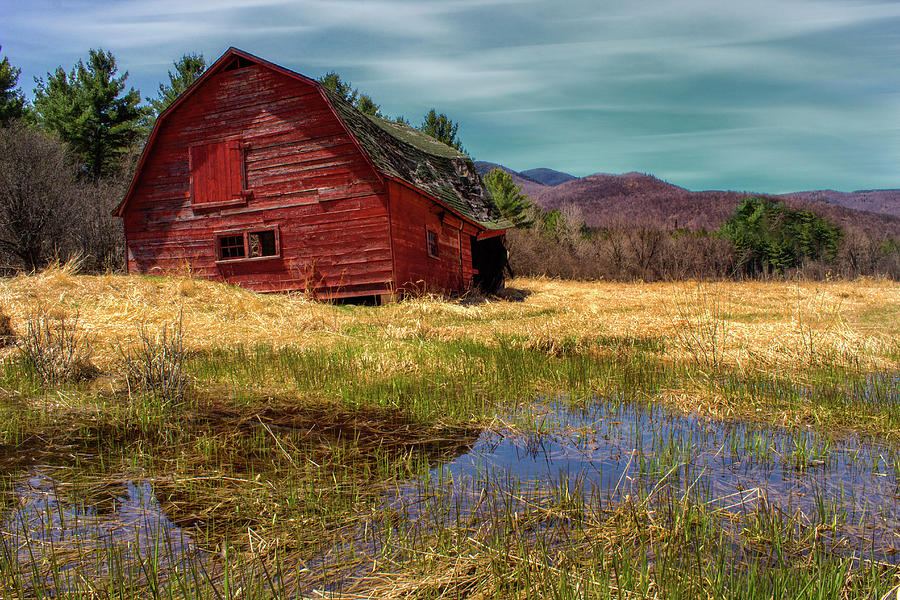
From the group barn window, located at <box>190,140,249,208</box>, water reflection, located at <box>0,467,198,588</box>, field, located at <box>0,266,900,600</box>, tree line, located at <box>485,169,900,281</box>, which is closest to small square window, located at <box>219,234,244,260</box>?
barn window, located at <box>190,140,249,208</box>

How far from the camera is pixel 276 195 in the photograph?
1611 cm

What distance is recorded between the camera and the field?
2041 mm

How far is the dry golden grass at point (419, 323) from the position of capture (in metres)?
6.75

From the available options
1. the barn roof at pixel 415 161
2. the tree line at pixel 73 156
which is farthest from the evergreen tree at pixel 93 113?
the barn roof at pixel 415 161

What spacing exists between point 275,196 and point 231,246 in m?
2.09

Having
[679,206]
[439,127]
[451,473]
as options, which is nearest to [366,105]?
[439,127]

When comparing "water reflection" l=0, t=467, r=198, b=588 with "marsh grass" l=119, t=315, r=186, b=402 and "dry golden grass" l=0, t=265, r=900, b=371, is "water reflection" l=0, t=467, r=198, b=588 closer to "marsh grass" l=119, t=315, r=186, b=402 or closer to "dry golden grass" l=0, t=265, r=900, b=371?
"marsh grass" l=119, t=315, r=186, b=402

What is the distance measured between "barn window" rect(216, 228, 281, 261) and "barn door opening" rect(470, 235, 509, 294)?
30.3ft

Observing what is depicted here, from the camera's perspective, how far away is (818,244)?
57.9 m

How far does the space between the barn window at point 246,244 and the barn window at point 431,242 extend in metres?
4.54

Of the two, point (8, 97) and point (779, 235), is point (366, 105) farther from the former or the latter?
point (779, 235)

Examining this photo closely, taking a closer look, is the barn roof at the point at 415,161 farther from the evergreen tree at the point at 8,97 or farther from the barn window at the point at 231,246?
the evergreen tree at the point at 8,97

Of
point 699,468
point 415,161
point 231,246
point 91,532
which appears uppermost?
point 415,161

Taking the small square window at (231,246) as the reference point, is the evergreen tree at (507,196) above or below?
above
